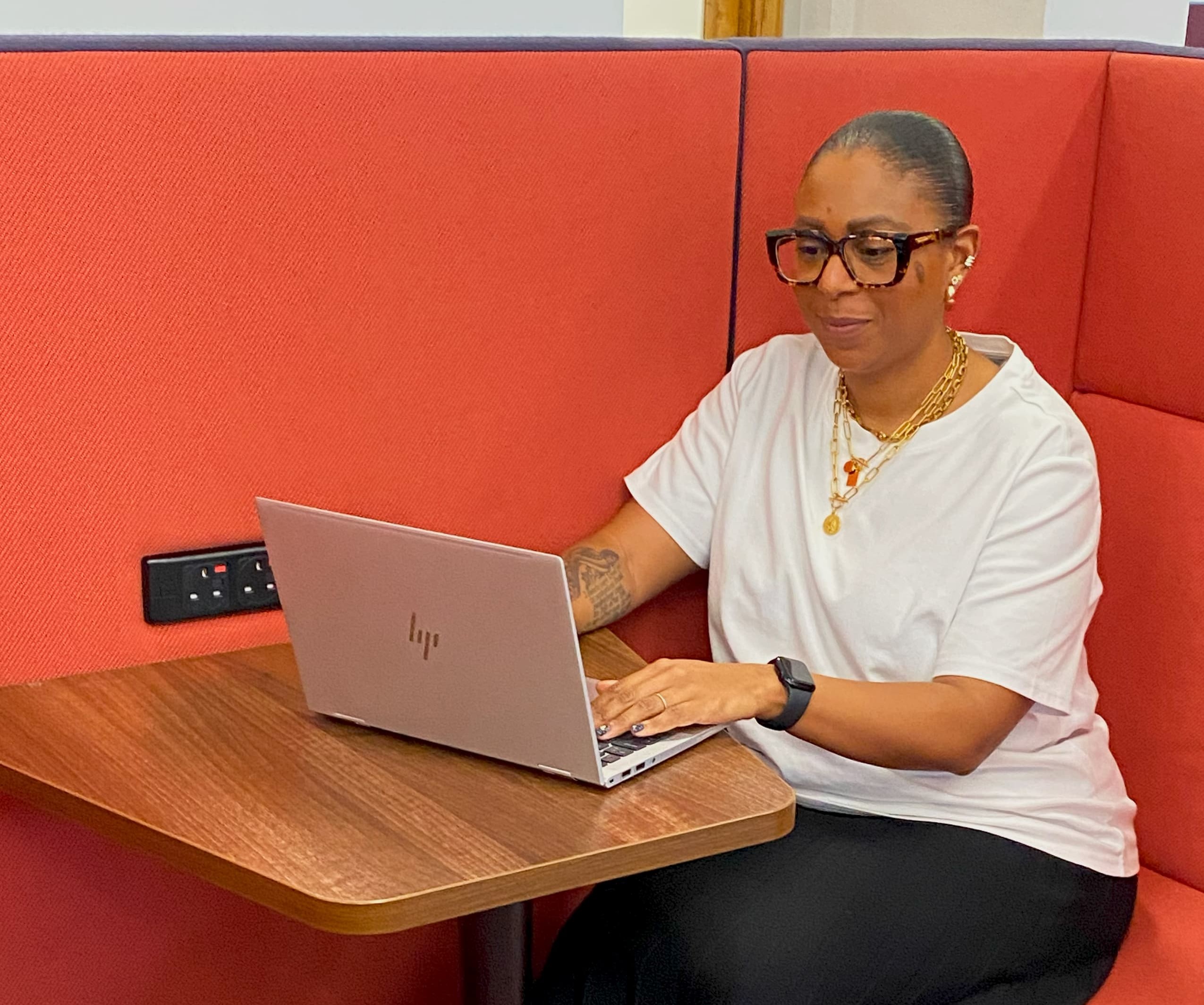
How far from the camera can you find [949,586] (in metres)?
1.45

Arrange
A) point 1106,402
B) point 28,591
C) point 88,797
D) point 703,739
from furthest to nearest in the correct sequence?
point 1106,402 < point 28,591 < point 703,739 < point 88,797

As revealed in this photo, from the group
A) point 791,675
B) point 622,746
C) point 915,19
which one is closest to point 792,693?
point 791,675

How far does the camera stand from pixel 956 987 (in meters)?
1.40

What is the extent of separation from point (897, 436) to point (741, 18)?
2.01 m

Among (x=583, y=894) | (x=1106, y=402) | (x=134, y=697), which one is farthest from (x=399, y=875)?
(x=1106, y=402)

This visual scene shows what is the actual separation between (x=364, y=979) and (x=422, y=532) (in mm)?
683

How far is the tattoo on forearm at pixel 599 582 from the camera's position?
1577mm

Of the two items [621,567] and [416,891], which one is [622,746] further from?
[621,567]

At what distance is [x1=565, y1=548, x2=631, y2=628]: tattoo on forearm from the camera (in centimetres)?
158

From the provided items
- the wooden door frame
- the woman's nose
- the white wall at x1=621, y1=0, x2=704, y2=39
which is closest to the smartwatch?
the woman's nose

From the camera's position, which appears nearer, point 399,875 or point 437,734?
point 399,875

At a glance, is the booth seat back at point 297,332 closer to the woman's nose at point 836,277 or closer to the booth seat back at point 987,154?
the booth seat back at point 987,154

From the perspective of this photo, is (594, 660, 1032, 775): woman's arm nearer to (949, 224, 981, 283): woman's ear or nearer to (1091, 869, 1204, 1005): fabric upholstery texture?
(1091, 869, 1204, 1005): fabric upholstery texture

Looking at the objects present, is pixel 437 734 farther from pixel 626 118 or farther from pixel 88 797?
pixel 626 118
